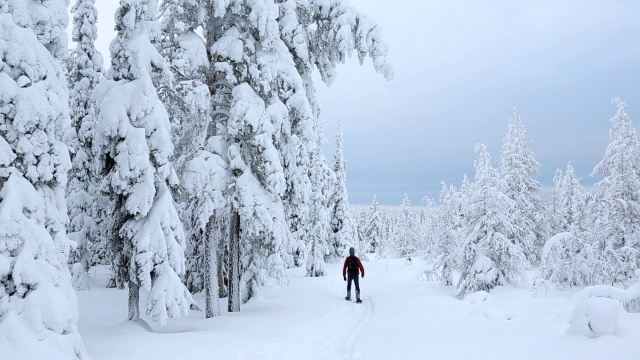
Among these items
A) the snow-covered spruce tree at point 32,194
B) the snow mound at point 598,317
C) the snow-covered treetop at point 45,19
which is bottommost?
the snow mound at point 598,317

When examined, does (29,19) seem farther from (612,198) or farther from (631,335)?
(612,198)

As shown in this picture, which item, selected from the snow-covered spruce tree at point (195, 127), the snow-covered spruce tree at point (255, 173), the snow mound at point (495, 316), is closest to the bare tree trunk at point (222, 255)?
the snow-covered spruce tree at point (195, 127)

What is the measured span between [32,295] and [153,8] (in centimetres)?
722

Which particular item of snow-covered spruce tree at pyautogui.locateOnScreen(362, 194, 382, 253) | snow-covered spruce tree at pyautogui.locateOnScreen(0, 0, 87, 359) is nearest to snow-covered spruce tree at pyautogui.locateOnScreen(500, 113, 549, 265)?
snow-covered spruce tree at pyautogui.locateOnScreen(0, 0, 87, 359)

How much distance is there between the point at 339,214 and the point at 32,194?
109 feet

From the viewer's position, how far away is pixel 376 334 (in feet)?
33.1

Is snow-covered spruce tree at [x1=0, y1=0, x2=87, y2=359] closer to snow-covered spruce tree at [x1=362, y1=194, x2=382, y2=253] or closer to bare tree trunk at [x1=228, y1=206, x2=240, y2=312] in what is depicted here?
bare tree trunk at [x1=228, y1=206, x2=240, y2=312]

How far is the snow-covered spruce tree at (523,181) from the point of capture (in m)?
30.8


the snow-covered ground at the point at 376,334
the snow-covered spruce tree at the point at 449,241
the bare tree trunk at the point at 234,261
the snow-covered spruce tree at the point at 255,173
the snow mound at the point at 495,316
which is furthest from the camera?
the snow-covered spruce tree at the point at 449,241

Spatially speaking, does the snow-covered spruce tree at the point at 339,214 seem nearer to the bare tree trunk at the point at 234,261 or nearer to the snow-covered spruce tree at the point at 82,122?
the snow-covered spruce tree at the point at 82,122

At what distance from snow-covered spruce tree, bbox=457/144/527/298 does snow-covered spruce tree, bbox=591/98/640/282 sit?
490 centimetres

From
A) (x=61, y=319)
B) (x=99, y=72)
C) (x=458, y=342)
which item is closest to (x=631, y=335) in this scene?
(x=458, y=342)

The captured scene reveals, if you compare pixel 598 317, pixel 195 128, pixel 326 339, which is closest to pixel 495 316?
pixel 598 317

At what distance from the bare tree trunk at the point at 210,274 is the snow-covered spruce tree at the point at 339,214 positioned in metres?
26.4
